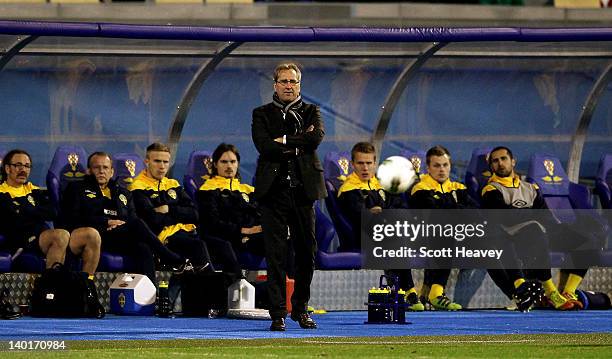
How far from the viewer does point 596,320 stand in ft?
47.3

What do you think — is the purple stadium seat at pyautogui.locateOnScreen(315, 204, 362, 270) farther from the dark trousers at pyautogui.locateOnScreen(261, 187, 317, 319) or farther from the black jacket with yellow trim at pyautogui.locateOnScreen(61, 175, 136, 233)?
the dark trousers at pyautogui.locateOnScreen(261, 187, 317, 319)

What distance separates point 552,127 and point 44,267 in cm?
549

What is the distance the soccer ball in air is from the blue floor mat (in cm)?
136

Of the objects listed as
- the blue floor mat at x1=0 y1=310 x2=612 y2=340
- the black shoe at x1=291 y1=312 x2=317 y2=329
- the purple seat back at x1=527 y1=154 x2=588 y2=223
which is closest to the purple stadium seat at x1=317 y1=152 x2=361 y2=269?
the blue floor mat at x1=0 y1=310 x2=612 y2=340

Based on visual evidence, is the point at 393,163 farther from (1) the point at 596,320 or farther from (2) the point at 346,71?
(1) the point at 596,320

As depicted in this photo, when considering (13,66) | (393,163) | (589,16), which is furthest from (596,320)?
(589,16)

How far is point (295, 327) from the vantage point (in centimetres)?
1297

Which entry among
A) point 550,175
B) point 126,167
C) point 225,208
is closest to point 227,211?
point 225,208

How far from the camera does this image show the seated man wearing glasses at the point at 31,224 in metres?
14.6

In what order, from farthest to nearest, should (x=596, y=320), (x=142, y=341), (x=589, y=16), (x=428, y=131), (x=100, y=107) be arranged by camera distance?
(x=589, y=16) < (x=428, y=131) < (x=100, y=107) < (x=596, y=320) < (x=142, y=341)

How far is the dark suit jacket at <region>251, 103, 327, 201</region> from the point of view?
12.4 m

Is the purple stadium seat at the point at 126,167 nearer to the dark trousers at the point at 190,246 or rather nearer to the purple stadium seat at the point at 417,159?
the dark trousers at the point at 190,246

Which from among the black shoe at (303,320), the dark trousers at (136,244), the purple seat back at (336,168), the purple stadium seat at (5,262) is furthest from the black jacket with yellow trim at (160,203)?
the black shoe at (303,320)

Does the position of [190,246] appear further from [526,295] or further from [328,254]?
[526,295]
